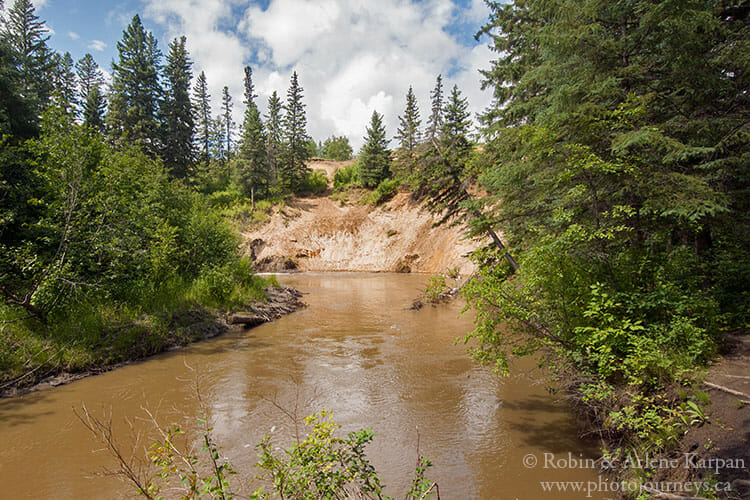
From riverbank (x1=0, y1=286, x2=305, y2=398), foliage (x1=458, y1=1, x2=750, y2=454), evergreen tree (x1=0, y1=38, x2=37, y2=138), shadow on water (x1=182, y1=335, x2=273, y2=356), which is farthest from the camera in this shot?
evergreen tree (x1=0, y1=38, x2=37, y2=138)

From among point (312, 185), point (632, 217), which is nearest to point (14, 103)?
point (632, 217)

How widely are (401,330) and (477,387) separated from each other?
5083mm

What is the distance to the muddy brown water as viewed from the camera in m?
4.43

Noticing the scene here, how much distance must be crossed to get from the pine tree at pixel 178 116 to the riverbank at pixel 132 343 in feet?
97.3

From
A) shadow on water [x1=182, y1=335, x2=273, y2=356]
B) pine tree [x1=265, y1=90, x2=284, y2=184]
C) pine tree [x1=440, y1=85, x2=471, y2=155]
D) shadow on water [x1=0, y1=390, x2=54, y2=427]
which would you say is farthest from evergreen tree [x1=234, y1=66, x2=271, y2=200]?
shadow on water [x1=0, y1=390, x2=54, y2=427]

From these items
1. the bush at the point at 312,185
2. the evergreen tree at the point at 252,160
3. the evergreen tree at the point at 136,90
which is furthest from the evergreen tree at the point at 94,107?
the bush at the point at 312,185

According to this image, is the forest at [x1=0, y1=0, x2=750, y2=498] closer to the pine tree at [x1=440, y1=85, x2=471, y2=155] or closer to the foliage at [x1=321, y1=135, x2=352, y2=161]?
the pine tree at [x1=440, y1=85, x2=471, y2=155]

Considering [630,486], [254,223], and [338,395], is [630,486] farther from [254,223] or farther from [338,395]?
[254,223]

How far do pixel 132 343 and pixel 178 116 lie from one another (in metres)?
37.0

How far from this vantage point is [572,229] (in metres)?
5.04

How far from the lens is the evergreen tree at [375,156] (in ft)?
141

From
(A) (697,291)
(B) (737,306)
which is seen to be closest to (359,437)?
(A) (697,291)

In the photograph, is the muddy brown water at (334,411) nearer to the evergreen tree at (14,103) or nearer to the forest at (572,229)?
the forest at (572,229)

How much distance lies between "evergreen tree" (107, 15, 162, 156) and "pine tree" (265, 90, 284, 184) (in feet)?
43.0
